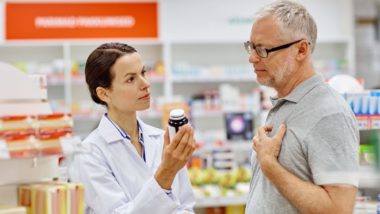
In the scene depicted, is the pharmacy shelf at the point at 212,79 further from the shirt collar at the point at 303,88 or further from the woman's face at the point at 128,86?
the shirt collar at the point at 303,88

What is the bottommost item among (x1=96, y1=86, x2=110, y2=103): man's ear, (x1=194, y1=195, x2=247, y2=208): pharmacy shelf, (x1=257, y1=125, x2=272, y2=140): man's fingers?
(x1=194, y1=195, x2=247, y2=208): pharmacy shelf

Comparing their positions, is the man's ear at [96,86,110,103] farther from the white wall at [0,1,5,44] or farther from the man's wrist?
the white wall at [0,1,5,44]

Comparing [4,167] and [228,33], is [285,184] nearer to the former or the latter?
[4,167]

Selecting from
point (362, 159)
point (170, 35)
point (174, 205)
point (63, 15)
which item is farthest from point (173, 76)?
point (174, 205)

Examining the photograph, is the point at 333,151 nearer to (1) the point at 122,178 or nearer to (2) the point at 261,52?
(2) the point at 261,52

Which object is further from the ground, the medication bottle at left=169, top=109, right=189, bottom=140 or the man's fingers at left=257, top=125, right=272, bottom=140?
the medication bottle at left=169, top=109, right=189, bottom=140

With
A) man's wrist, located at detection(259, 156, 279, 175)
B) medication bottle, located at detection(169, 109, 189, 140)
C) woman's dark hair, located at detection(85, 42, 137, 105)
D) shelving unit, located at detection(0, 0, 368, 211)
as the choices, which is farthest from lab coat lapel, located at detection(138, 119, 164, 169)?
shelving unit, located at detection(0, 0, 368, 211)

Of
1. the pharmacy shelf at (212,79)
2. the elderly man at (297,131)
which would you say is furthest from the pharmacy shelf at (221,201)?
the pharmacy shelf at (212,79)

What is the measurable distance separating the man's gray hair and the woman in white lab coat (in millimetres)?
628

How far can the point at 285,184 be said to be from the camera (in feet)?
6.97

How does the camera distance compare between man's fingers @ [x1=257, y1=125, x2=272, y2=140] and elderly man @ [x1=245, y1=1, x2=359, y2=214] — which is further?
man's fingers @ [x1=257, y1=125, x2=272, y2=140]

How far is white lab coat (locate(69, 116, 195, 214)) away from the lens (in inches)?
92.6

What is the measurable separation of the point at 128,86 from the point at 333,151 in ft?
3.01

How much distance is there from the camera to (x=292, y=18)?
222 cm
